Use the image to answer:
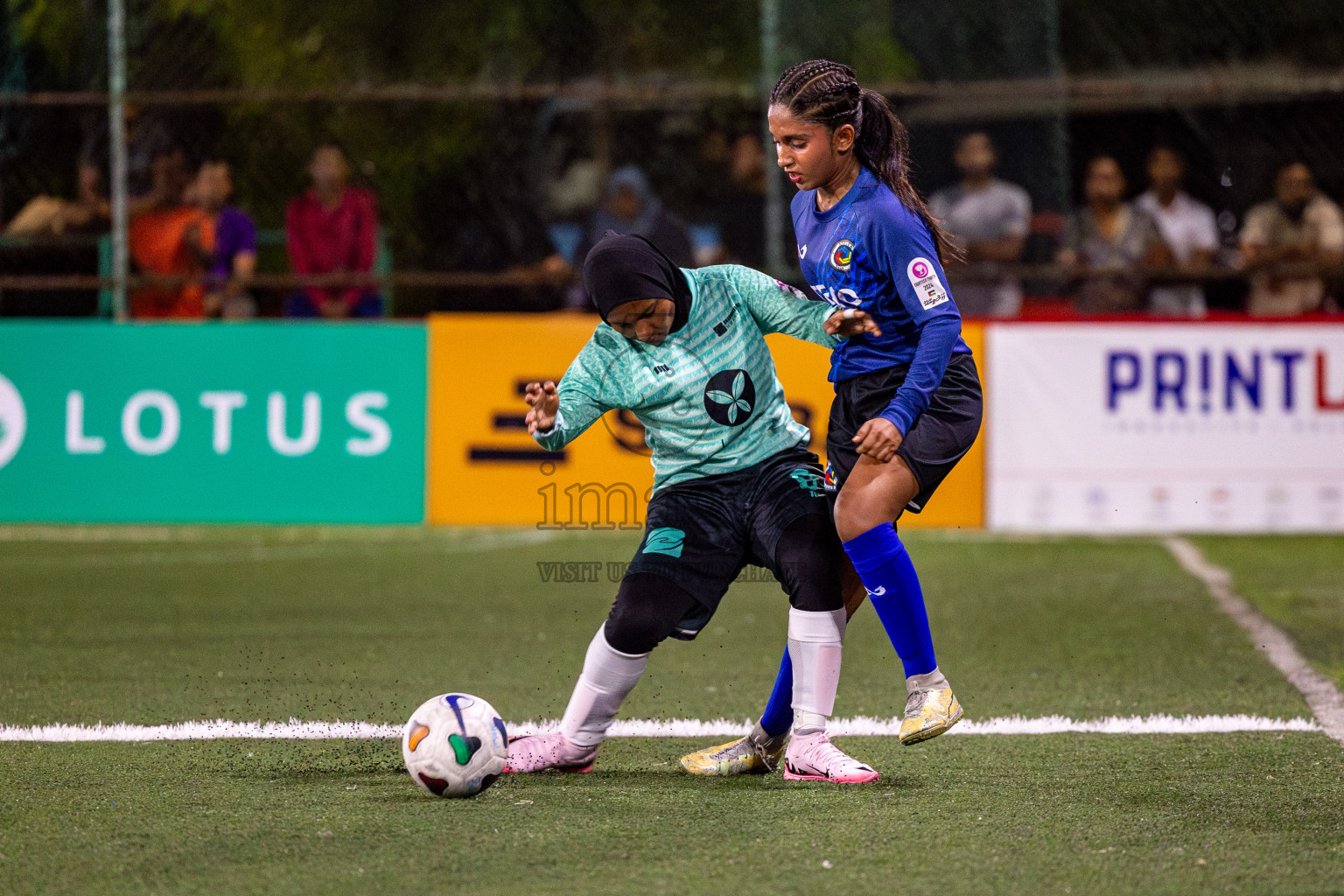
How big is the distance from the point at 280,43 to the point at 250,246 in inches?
117

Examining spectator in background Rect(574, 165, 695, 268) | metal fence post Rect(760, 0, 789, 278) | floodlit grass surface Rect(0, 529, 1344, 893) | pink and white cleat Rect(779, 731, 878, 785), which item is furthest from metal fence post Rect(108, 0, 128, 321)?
pink and white cleat Rect(779, 731, 878, 785)

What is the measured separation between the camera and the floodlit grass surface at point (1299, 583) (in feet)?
20.2

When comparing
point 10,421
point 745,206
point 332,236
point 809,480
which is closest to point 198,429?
point 10,421

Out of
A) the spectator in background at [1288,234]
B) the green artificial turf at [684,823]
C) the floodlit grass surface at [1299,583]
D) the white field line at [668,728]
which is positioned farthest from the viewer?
the spectator in background at [1288,234]

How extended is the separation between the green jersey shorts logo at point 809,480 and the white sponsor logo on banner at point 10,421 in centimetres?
673

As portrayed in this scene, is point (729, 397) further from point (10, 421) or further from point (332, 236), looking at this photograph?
point (10, 421)

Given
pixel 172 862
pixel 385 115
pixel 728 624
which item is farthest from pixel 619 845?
pixel 385 115

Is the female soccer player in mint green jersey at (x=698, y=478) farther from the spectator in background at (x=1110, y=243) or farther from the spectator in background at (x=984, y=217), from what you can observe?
the spectator in background at (x=1110, y=243)

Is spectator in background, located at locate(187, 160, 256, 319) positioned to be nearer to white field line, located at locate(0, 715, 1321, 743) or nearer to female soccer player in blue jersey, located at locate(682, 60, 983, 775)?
white field line, located at locate(0, 715, 1321, 743)

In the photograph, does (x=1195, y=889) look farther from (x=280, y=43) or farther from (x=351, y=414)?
(x=280, y=43)

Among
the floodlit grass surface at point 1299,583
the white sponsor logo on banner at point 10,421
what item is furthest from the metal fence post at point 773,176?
the white sponsor logo on banner at point 10,421

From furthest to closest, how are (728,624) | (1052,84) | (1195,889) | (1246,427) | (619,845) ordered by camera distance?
(1052,84)
(1246,427)
(728,624)
(619,845)
(1195,889)

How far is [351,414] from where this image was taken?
380 inches

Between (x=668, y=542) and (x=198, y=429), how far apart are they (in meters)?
6.17
